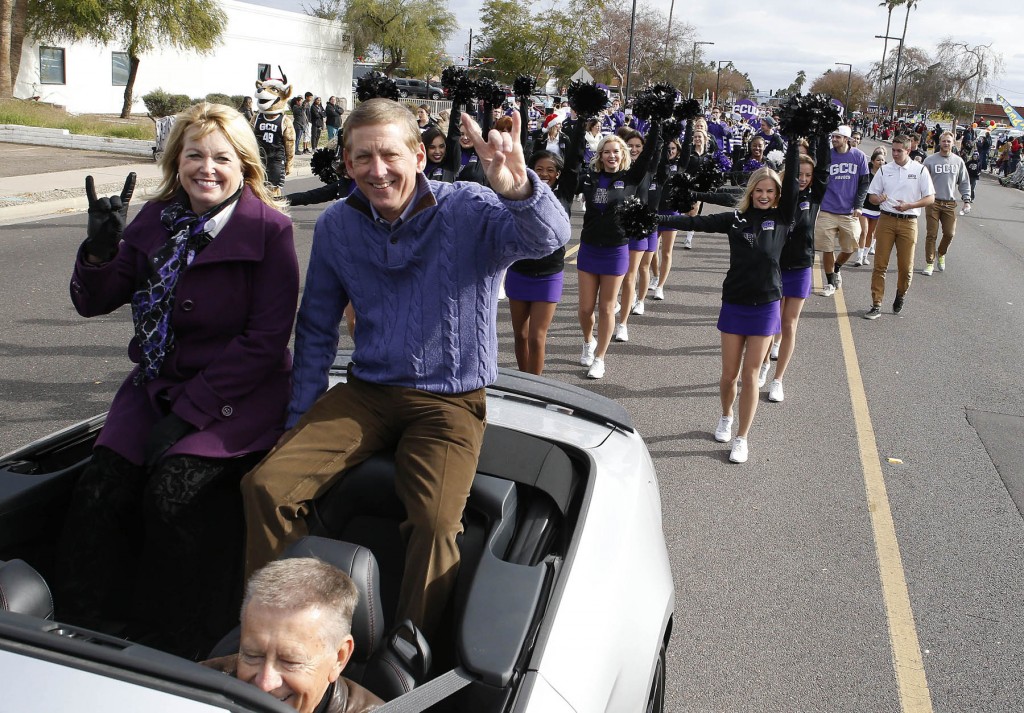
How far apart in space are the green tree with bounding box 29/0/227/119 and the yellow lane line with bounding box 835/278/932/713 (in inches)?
1200

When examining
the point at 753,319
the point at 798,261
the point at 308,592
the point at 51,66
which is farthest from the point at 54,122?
the point at 308,592

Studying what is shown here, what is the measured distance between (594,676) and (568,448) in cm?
81

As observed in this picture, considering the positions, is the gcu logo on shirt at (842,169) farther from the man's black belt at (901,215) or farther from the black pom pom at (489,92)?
the black pom pom at (489,92)

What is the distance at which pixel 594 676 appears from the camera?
2.05 meters

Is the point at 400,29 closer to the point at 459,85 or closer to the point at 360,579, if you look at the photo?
the point at 459,85

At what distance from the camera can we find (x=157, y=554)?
8.94ft

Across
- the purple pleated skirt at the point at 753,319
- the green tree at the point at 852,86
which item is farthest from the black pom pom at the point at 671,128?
the green tree at the point at 852,86

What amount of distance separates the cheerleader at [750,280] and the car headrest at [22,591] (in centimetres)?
444

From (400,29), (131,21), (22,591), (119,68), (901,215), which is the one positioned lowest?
(22,591)

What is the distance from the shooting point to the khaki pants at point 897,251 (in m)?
10.3

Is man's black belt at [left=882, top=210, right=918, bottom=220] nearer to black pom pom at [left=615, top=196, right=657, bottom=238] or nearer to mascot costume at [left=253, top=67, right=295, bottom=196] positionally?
black pom pom at [left=615, top=196, right=657, bottom=238]

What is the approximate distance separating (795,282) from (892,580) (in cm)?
317

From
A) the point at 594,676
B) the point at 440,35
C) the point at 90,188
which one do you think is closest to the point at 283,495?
the point at 594,676

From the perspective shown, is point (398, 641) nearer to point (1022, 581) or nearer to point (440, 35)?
point (1022, 581)
